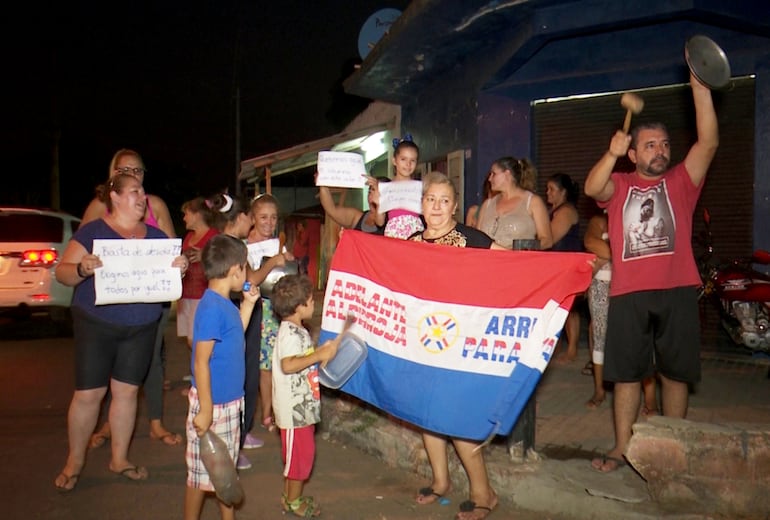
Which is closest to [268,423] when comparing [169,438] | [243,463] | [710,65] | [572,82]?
[169,438]

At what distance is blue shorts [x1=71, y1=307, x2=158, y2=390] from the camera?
496cm

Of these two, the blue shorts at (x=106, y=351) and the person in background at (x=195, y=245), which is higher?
the person in background at (x=195, y=245)

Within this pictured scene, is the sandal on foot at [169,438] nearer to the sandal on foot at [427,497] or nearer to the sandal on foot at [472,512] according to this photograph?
the sandal on foot at [427,497]

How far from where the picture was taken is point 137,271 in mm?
4910

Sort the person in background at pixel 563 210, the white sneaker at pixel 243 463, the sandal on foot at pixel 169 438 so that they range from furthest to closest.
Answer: the person in background at pixel 563 210 → the sandal on foot at pixel 169 438 → the white sneaker at pixel 243 463

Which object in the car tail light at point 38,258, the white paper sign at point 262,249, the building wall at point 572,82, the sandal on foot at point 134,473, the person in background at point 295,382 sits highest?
the building wall at point 572,82

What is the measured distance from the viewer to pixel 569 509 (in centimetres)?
453

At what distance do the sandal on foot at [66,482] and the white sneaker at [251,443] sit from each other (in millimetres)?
1324

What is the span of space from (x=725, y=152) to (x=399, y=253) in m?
5.44

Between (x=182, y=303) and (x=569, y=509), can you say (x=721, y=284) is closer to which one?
(x=569, y=509)

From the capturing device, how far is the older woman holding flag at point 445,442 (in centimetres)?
440

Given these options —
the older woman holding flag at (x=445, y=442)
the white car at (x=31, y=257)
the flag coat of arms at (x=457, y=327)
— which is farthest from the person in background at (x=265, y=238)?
the white car at (x=31, y=257)

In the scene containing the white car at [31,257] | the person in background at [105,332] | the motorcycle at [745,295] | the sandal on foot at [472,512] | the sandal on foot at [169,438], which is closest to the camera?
the sandal on foot at [472,512]

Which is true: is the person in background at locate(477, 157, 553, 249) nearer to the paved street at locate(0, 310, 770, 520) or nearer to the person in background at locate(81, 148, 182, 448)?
the paved street at locate(0, 310, 770, 520)
